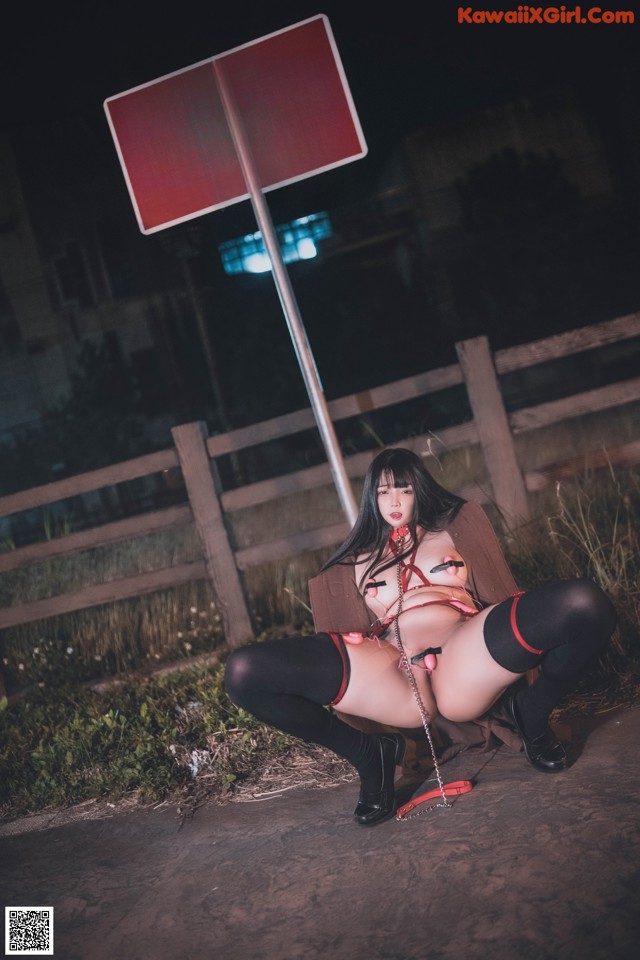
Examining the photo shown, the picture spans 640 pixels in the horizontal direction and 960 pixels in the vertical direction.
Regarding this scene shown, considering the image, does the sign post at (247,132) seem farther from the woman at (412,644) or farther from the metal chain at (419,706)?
the metal chain at (419,706)

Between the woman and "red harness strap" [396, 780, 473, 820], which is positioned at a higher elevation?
the woman

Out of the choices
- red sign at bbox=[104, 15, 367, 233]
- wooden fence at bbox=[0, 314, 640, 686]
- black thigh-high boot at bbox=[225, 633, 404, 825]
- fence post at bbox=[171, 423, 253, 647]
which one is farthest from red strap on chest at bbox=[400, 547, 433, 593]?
fence post at bbox=[171, 423, 253, 647]

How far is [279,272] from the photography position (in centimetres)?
355

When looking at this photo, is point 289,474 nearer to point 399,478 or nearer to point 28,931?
point 399,478

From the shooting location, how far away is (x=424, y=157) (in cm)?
1833

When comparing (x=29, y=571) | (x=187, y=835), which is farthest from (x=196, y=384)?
(x=187, y=835)

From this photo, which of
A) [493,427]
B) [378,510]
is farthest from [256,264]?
[378,510]

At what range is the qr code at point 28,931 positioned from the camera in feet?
8.38

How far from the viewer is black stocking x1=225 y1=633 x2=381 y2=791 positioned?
2.61m

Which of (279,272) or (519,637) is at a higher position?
(279,272)

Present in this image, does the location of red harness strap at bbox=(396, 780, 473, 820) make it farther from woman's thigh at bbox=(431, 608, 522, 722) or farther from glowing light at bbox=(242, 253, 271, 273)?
glowing light at bbox=(242, 253, 271, 273)

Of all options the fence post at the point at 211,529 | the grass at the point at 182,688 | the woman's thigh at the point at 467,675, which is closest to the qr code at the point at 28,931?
the grass at the point at 182,688

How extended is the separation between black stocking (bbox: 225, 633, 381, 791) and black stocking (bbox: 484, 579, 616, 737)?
0.54 meters

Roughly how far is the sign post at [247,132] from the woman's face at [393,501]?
72 centimetres
